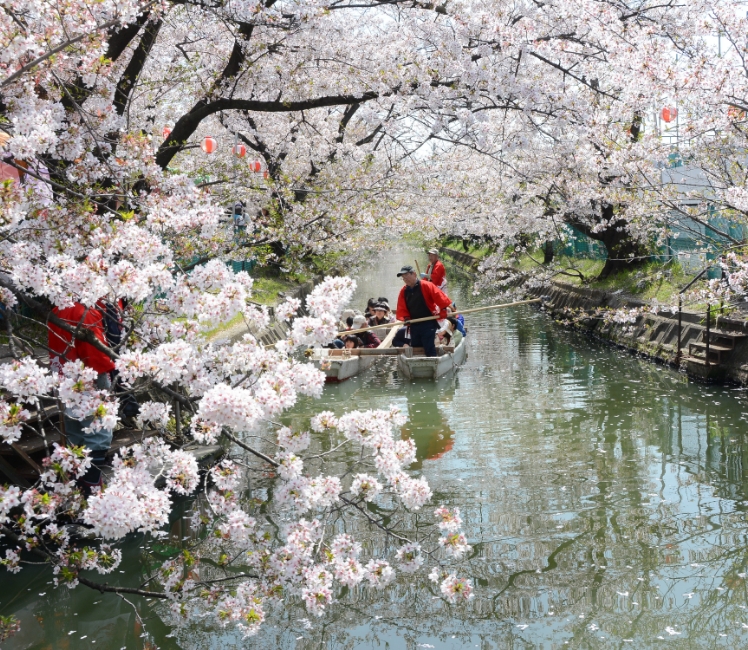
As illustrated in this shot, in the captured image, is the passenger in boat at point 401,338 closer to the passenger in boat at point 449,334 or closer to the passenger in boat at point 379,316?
the passenger in boat at point 449,334

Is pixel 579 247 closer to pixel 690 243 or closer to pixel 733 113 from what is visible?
pixel 690 243

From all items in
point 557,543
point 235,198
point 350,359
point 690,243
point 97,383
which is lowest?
point 557,543

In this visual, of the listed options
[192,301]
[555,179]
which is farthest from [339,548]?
[555,179]

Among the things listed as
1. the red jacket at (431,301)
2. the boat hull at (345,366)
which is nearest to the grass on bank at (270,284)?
the boat hull at (345,366)

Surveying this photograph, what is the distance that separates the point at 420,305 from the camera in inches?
584

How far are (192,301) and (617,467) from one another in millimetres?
6712

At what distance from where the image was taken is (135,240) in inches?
179

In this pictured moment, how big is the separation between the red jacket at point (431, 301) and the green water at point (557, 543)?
5.83 ft

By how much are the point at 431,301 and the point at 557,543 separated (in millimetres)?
7730

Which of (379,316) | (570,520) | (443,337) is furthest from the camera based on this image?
(379,316)

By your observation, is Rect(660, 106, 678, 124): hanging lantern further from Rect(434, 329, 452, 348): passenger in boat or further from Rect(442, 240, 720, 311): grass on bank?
Rect(434, 329, 452, 348): passenger in boat

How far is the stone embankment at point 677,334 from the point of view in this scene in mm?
13578

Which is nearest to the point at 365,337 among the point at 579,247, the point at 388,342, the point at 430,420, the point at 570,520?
the point at 388,342

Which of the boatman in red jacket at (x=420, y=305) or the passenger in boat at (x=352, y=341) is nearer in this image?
the boatman in red jacket at (x=420, y=305)
